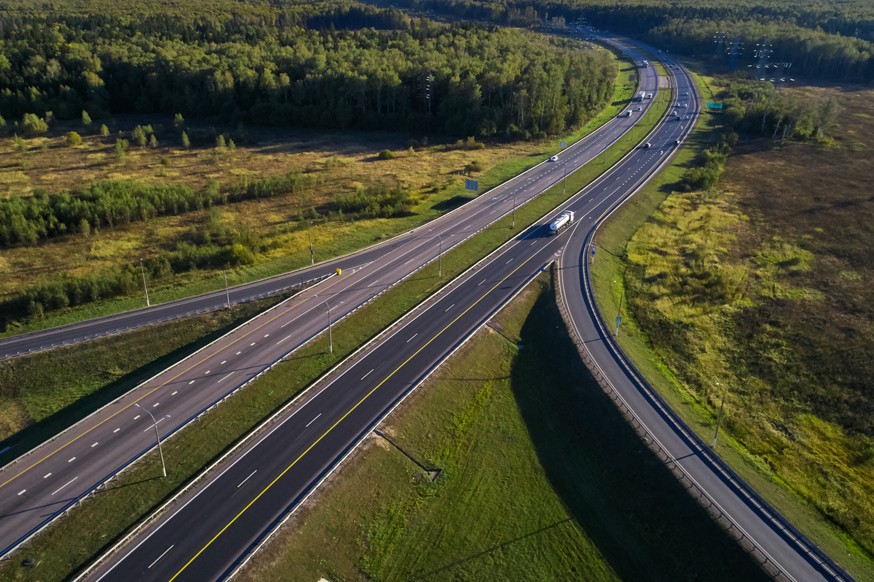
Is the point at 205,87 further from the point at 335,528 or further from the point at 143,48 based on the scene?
the point at 335,528

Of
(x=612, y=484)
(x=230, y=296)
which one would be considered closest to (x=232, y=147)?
(x=230, y=296)

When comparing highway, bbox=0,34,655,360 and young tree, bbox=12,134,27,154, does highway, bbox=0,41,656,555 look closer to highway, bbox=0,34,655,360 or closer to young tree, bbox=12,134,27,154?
highway, bbox=0,34,655,360

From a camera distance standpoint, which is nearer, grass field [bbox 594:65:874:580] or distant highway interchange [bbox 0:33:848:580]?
distant highway interchange [bbox 0:33:848:580]

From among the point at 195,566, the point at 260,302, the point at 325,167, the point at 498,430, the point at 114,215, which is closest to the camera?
the point at 195,566

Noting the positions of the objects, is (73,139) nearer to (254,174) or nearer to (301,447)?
(254,174)

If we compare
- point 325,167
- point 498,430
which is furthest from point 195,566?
point 325,167

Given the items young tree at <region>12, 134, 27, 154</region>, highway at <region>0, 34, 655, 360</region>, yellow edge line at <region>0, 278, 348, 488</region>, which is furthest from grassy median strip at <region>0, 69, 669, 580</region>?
young tree at <region>12, 134, 27, 154</region>
